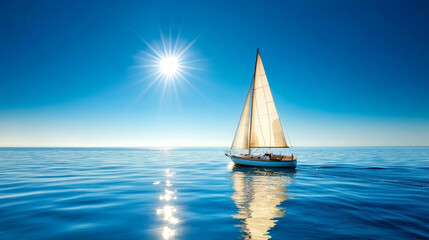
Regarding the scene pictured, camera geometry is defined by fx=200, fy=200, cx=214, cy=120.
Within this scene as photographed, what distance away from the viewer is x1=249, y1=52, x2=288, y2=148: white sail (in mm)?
36531

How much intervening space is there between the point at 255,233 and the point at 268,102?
30.0 m

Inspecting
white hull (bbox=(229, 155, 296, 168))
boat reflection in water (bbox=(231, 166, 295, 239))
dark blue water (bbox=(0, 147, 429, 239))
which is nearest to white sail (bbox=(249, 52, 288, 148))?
white hull (bbox=(229, 155, 296, 168))

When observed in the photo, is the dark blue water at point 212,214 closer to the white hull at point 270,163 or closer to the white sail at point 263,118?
the white hull at point 270,163

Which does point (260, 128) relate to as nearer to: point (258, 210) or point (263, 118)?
point (263, 118)

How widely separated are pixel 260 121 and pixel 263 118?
0.81 m

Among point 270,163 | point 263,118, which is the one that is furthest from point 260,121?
point 270,163

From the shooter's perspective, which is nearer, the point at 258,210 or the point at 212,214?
the point at 212,214

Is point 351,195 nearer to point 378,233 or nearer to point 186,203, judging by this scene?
point 378,233

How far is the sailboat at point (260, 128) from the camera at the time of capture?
35.8 meters

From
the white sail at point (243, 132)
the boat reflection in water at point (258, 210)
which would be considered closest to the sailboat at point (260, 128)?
the white sail at point (243, 132)

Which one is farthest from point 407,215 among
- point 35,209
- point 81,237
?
point 35,209

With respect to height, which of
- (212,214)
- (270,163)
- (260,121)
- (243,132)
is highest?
(260,121)

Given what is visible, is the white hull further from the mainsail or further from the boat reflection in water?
the boat reflection in water

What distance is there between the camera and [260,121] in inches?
1491
